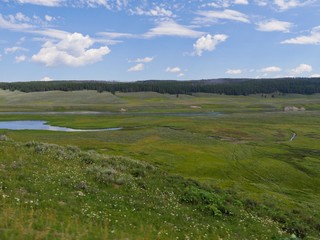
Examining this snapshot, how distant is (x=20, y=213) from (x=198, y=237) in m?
7.31

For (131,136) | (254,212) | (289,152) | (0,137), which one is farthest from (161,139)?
(254,212)

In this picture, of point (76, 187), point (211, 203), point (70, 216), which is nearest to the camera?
point (70, 216)

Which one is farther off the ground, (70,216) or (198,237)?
(70,216)

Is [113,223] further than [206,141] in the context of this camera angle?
No

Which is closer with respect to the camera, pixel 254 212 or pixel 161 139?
pixel 254 212

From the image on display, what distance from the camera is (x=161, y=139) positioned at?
8669 centimetres

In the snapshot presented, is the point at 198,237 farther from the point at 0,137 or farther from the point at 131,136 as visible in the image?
the point at 131,136

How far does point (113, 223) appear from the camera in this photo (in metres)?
15.3

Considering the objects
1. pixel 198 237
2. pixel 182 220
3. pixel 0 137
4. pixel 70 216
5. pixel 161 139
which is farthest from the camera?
pixel 161 139

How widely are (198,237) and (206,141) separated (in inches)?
2820

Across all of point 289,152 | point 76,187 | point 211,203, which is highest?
point 76,187

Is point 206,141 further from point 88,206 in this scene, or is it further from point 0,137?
point 88,206

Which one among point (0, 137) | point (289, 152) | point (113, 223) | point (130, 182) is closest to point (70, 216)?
point (113, 223)

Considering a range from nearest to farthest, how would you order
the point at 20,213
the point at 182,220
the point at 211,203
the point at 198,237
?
the point at 20,213
the point at 198,237
the point at 182,220
the point at 211,203
